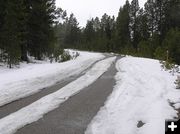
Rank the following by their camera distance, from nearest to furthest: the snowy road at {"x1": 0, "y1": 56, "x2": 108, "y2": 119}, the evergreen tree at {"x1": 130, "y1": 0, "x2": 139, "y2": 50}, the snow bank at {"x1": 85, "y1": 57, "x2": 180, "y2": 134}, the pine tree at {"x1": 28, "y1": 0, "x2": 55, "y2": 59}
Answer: the snow bank at {"x1": 85, "y1": 57, "x2": 180, "y2": 134}, the snowy road at {"x1": 0, "y1": 56, "x2": 108, "y2": 119}, the pine tree at {"x1": 28, "y1": 0, "x2": 55, "y2": 59}, the evergreen tree at {"x1": 130, "y1": 0, "x2": 139, "y2": 50}

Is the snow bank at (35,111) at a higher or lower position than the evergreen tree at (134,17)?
lower

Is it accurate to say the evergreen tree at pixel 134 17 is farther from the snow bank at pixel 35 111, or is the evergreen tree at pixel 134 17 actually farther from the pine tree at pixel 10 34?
the snow bank at pixel 35 111

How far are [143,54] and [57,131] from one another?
41.7 meters

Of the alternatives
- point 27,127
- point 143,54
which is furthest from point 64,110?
point 143,54

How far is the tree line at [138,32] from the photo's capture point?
4533cm

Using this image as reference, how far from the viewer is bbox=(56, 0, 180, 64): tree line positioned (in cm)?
4533

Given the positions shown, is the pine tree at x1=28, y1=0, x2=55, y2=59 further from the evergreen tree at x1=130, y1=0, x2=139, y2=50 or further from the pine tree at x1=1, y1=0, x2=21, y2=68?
the evergreen tree at x1=130, y1=0, x2=139, y2=50

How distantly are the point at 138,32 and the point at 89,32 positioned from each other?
30.5 meters

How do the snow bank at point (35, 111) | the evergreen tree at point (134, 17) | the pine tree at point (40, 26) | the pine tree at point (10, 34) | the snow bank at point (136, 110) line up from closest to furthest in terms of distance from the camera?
the snow bank at point (136, 110), the snow bank at point (35, 111), the pine tree at point (10, 34), the pine tree at point (40, 26), the evergreen tree at point (134, 17)

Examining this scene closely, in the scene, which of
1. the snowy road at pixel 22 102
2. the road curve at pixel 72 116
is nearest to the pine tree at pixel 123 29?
the snowy road at pixel 22 102

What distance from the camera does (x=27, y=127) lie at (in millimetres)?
6523

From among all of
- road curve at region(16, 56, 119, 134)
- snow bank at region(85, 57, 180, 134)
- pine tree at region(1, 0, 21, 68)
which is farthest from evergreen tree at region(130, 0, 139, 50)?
road curve at region(16, 56, 119, 134)

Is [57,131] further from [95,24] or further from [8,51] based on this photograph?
[95,24]

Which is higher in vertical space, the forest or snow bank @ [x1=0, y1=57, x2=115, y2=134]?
the forest
